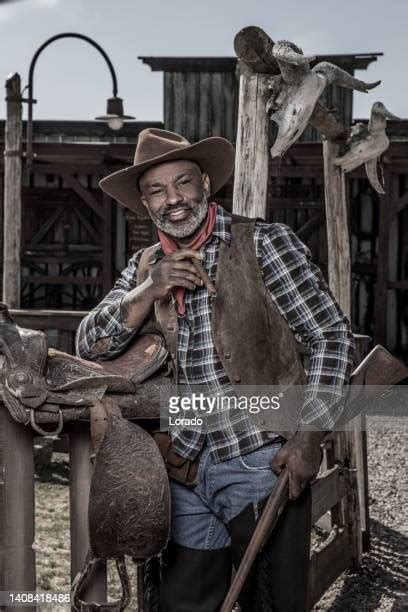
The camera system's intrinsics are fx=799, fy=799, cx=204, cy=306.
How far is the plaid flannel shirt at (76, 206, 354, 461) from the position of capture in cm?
250

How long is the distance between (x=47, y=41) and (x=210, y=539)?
827 centimetres

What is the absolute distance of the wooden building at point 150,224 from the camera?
1116 centimetres

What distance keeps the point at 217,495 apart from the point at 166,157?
3.56ft

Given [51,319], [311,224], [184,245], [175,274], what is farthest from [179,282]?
[311,224]

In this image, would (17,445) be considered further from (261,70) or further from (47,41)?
(47,41)

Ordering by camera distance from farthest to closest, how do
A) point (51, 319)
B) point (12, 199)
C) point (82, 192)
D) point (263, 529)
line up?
point (82, 192)
point (12, 199)
point (51, 319)
point (263, 529)

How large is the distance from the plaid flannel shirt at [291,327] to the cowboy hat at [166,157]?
0.90 feet

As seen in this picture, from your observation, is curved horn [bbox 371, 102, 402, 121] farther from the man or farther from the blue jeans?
the blue jeans

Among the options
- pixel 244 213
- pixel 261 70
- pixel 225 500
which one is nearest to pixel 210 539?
Answer: pixel 225 500

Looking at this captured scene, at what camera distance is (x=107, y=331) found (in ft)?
8.64

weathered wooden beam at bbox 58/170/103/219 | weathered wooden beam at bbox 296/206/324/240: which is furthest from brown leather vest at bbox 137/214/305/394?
weathered wooden beam at bbox 58/170/103/219

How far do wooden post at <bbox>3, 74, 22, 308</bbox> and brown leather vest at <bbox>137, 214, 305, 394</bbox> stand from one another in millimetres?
6561

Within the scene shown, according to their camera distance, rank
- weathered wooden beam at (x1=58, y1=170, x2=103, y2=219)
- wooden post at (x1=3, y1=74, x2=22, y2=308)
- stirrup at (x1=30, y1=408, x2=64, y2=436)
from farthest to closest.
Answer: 1. weathered wooden beam at (x1=58, y1=170, x2=103, y2=219)
2. wooden post at (x1=3, y1=74, x2=22, y2=308)
3. stirrup at (x1=30, y1=408, x2=64, y2=436)

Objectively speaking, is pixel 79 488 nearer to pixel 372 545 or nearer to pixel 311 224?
pixel 372 545
